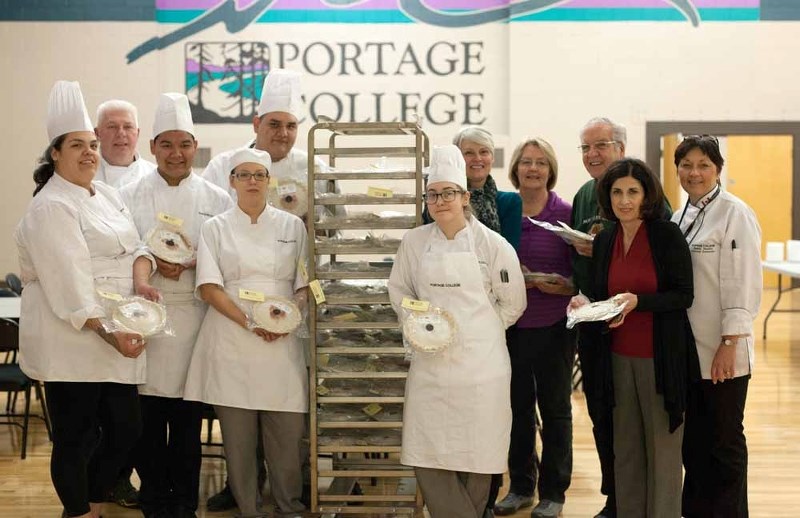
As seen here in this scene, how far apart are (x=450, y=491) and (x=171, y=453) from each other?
4.26 feet

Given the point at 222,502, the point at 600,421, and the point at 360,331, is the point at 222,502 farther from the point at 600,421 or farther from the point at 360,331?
the point at 600,421

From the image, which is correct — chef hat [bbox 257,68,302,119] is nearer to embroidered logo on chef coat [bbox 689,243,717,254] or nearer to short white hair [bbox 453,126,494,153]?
short white hair [bbox 453,126,494,153]

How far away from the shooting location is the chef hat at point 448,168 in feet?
11.1

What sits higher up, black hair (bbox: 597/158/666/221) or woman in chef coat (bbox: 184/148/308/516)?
black hair (bbox: 597/158/666/221)

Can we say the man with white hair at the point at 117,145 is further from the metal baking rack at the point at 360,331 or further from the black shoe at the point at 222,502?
the black shoe at the point at 222,502

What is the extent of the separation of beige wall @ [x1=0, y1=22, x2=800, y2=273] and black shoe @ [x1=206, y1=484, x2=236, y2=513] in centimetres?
659

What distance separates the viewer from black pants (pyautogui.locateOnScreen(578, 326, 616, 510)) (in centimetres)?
367

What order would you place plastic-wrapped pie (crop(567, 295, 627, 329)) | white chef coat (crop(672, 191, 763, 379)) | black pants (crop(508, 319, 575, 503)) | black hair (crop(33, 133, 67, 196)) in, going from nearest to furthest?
plastic-wrapped pie (crop(567, 295, 627, 329))
white chef coat (crop(672, 191, 763, 379))
black hair (crop(33, 133, 67, 196))
black pants (crop(508, 319, 575, 503))

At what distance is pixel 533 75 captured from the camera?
1025cm

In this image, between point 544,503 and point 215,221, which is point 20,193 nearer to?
point 215,221

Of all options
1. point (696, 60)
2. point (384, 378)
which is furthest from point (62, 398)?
point (696, 60)

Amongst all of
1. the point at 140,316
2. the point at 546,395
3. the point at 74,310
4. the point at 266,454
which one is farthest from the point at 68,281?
the point at 546,395

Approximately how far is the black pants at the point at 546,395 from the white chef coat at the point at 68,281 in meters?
1.63

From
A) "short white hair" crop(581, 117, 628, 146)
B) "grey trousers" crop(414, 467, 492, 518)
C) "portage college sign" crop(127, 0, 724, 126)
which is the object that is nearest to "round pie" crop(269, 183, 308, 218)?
"short white hair" crop(581, 117, 628, 146)
